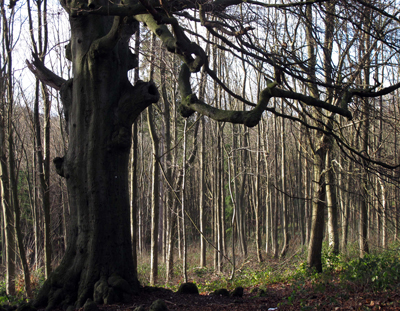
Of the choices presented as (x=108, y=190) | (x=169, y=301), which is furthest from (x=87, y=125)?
(x=169, y=301)

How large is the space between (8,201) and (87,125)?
562cm

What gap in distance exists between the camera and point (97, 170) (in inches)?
170

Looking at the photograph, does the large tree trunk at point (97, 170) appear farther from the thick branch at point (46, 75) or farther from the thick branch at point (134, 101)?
the thick branch at point (46, 75)

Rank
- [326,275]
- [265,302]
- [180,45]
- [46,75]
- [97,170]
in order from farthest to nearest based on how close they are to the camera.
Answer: [326,275] < [46,75] < [265,302] < [97,170] < [180,45]

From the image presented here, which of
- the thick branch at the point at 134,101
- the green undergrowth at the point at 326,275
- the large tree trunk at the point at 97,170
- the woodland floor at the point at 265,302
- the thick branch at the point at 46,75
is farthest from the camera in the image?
the green undergrowth at the point at 326,275

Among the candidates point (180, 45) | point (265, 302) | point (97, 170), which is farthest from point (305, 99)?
point (265, 302)

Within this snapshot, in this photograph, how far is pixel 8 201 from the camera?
8.70 m

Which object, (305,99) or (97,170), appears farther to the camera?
(97,170)

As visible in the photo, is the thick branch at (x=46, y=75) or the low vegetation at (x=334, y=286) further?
the thick branch at (x=46, y=75)

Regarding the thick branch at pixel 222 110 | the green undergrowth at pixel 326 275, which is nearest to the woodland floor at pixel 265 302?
the green undergrowth at pixel 326 275

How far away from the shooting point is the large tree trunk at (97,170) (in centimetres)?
413

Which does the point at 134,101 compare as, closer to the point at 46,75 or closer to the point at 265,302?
the point at 46,75

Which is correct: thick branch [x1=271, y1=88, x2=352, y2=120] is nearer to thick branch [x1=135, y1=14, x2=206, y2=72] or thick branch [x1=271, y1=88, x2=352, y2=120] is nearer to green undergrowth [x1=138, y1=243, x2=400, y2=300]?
thick branch [x1=135, y1=14, x2=206, y2=72]

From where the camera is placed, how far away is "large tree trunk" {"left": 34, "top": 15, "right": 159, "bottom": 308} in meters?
4.13
